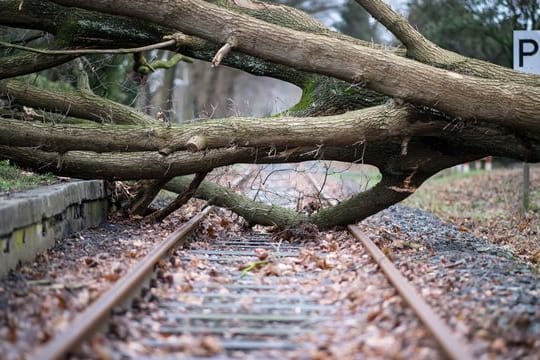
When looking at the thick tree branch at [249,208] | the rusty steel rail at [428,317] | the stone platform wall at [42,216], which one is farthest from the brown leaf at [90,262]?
the thick tree branch at [249,208]

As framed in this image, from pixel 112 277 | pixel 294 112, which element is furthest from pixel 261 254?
pixel 294 112

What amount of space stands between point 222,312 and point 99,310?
1062 millimetres

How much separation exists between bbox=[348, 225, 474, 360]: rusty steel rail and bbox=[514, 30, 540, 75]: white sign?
5.56 m

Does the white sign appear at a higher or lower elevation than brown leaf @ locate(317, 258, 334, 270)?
higher

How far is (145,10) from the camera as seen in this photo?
26.9ft

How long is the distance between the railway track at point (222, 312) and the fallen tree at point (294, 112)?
1.57 metres

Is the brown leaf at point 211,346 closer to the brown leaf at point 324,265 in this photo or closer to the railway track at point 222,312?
the railway track at point 222,312

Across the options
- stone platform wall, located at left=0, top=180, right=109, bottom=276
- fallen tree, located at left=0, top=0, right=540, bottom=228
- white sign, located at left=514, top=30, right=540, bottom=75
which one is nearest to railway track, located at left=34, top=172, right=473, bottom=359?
stone platform wall, located at left=0, top=180, right=109, bottom=276

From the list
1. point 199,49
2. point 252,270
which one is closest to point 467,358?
point 252,270

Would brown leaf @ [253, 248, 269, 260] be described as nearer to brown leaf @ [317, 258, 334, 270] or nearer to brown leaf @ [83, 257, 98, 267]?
brown leaf @ [317, 258, 334, 270]

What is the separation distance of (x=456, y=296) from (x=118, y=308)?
2.62 m

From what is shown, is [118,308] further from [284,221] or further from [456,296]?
[284,221]

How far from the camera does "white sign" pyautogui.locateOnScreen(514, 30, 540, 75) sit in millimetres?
11477

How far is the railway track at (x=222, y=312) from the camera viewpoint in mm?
4516
